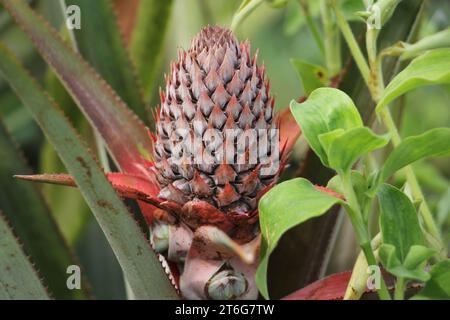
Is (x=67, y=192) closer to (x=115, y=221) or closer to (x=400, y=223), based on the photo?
(x=115, y=221)

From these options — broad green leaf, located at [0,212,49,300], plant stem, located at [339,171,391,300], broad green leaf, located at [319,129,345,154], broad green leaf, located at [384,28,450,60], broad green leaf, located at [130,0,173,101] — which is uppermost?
broad green leaf, located at [130,0,173,101]

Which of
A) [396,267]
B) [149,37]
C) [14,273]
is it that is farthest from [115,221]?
[149,37]

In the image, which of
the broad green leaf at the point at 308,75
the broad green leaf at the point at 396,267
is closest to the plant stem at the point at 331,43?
the broad green leaf at the point at 308,75

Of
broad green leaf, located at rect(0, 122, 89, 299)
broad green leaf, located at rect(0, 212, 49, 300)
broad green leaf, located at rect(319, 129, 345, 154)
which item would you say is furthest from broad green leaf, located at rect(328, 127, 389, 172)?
broad green leaf, located at rect(0, 122, 89, 299)

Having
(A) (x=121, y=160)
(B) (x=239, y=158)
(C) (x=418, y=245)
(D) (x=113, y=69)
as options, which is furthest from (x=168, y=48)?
(C) (x=418, y=245)

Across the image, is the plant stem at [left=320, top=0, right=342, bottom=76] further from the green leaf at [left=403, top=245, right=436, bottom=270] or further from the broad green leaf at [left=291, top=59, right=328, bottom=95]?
the green leaf at [left=403, top=245, right=436, bottom=270]
